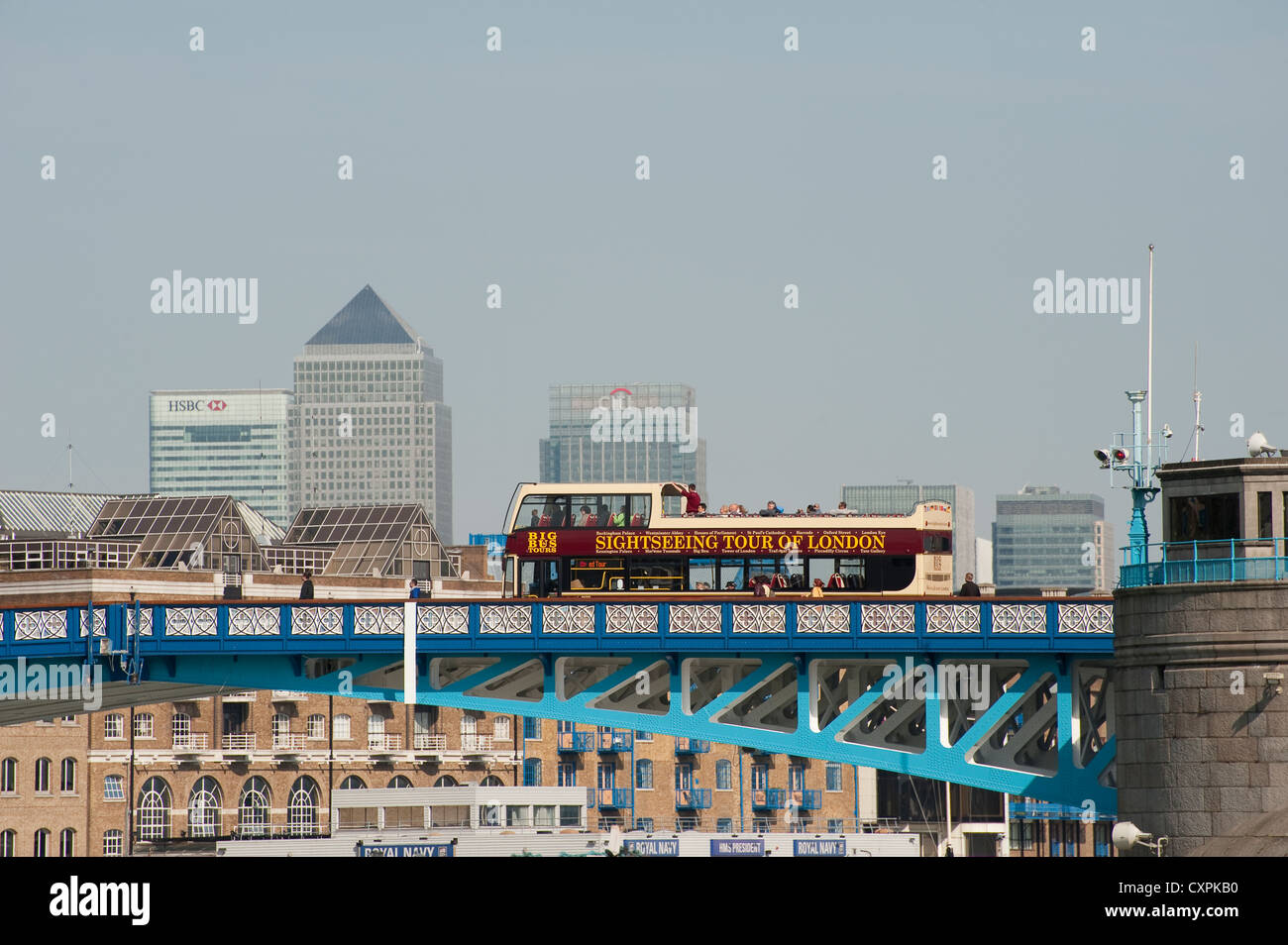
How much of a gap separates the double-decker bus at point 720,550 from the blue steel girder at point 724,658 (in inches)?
105

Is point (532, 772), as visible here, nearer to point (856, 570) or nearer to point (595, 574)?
point (595, 574)

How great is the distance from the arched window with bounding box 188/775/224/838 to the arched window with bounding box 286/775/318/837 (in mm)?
3754

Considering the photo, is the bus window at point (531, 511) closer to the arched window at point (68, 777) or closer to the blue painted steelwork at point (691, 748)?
the arched window at point (68, 777)

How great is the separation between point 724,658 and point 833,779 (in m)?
72.2

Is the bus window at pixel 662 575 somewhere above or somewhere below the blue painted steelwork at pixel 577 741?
above

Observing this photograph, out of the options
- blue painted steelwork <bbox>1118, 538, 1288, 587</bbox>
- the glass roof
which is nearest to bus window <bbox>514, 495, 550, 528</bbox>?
blue painted steelwork <bbox>1118, 538, 1288, 587</bbox>

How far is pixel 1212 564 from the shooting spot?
41219 mm

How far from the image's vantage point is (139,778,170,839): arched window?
10712cm

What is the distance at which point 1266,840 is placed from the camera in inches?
1331

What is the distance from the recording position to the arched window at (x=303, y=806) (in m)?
112

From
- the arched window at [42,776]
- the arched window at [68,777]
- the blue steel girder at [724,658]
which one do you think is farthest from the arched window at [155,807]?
the blue steel girder at [724,658]

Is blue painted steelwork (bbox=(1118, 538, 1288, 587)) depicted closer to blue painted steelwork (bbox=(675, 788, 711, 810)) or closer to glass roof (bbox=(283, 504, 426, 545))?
blue painted steelwork (bbox=(675, 788, 711, 810))
